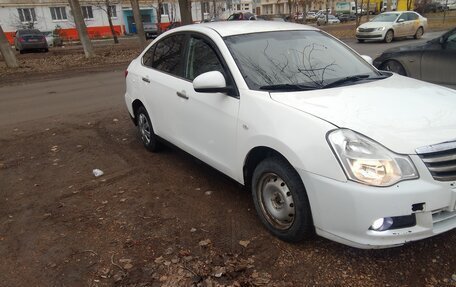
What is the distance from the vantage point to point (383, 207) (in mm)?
2625

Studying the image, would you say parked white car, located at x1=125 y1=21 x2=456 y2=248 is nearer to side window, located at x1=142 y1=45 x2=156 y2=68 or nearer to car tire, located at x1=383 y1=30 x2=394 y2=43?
side window, located at x1=142 y1=45 x2=156 y2=68

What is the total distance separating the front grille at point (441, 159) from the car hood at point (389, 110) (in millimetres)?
41

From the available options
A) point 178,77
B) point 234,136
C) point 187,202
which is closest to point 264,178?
point 234,136

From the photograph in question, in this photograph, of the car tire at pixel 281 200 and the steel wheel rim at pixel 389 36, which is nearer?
the car tire at pixel 281 200

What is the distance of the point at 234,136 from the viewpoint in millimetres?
3590

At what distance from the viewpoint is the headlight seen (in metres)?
2.64

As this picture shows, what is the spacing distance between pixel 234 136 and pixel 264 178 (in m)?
0.47

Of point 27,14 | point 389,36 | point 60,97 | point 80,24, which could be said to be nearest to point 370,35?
point 389,36

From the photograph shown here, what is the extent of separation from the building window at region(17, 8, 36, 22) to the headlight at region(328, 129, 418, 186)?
52.2 meters

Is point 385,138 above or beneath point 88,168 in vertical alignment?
above

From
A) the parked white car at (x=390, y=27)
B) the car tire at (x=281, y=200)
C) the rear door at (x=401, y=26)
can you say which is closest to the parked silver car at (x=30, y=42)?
the parked white car at (x=390, y=27)

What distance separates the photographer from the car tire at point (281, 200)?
3.03 m

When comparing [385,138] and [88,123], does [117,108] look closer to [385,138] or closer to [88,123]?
[88,123]

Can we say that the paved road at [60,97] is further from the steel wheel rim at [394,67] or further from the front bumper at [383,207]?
the front bumper at [383,207]
